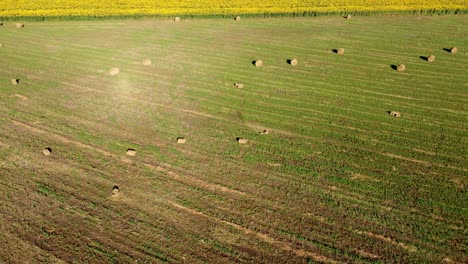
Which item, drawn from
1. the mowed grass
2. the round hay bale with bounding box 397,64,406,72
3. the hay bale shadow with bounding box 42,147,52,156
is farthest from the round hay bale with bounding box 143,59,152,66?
the round hay bale with bounding box 397,64,406,72

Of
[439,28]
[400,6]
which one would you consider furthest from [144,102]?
[400,6]

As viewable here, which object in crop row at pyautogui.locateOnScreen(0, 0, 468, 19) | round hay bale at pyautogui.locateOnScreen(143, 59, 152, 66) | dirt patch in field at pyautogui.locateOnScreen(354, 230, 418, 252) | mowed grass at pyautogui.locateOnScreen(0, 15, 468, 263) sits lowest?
dirt patch in field at pyautogui.locateOnScreen(354, 230, 418, 252)

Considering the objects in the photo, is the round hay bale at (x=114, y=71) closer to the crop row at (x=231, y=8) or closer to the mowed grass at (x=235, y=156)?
the mowed grass at (x=235, y=156)

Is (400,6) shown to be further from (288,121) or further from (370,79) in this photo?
(288,121)

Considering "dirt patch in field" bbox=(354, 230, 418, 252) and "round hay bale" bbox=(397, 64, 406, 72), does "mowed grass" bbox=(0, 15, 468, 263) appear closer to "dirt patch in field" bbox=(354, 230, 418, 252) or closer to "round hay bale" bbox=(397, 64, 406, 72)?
"dirt patch in field" bbox=(354, 230, 418, 252)

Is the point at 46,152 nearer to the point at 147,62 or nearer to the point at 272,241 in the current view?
the point at 272,241

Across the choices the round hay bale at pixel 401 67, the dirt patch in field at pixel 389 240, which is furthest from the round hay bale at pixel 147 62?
the dirt patch in field at pixel 389 240

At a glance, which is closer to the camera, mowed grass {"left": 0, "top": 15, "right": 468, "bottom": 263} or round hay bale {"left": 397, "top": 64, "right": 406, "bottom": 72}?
mowed grass {"left": 0, "top": 15, "right": 468, "bottom": 263}

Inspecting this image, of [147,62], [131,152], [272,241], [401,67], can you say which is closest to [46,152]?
[131,152]
